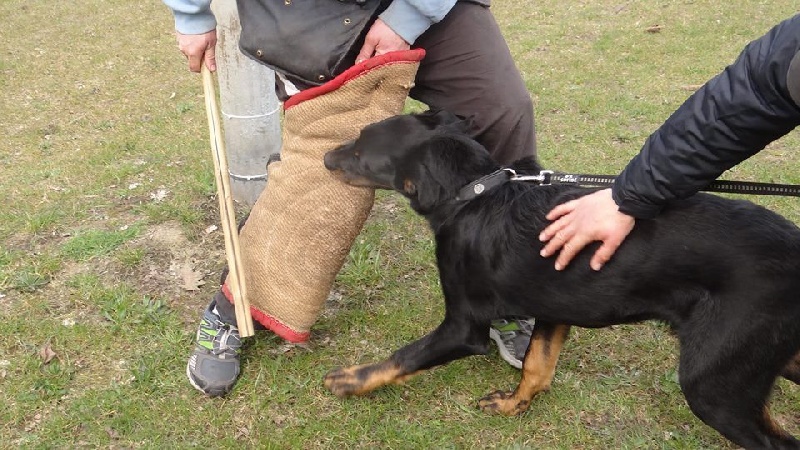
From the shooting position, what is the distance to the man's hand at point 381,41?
256 centimetres

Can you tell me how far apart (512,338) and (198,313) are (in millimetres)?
1634

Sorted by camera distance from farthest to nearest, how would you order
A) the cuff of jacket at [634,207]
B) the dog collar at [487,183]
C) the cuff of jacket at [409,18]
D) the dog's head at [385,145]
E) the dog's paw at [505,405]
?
the dog's paw at [505,405] < the dog's head at [385,145] < the dog collar at [487,183] < the cuff of jacket at [409,18] < the cuff of jacket at [634,207]

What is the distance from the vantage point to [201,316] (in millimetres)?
3438

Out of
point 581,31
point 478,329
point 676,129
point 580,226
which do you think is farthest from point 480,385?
point 581,31

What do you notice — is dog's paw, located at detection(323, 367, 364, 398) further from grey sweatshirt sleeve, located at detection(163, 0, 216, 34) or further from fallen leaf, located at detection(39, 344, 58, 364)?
grey sweatshirt sleeve, located at detection(163, 0, 216, 34)

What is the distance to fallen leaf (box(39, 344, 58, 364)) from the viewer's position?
3.12 m

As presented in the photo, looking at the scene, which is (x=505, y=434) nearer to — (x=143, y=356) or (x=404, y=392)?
(x=404, y=392)

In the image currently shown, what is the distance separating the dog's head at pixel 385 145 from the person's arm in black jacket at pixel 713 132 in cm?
87

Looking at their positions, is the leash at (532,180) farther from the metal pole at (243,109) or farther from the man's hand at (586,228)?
the metal pole at (243,109)

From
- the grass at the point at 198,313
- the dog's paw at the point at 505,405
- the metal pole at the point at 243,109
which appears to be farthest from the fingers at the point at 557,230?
the metal pole at the point at 243,109

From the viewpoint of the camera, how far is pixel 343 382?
9.60 ft

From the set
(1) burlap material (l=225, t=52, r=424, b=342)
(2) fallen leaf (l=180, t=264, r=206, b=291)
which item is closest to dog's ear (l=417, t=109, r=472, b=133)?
(1) burlap material (l=225, t=52, r=424, b=342)

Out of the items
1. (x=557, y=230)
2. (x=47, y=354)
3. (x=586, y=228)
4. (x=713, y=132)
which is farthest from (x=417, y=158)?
(x=47, y=354)

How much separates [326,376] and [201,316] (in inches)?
33.5
